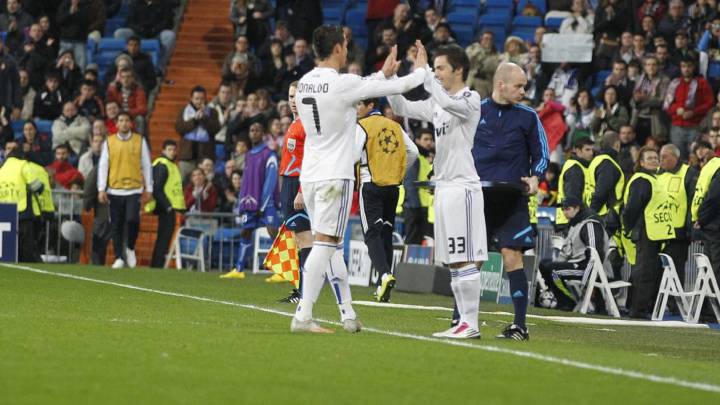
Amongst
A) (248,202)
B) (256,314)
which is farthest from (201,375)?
(248,202)

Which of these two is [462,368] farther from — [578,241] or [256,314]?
[578,241]

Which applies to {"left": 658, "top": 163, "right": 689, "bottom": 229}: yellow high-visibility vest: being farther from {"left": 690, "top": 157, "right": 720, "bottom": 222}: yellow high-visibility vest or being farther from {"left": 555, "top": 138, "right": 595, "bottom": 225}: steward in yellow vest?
{"left": 555, "top": 138, "right": 595, "bottom": 225}: steward in yellow vest

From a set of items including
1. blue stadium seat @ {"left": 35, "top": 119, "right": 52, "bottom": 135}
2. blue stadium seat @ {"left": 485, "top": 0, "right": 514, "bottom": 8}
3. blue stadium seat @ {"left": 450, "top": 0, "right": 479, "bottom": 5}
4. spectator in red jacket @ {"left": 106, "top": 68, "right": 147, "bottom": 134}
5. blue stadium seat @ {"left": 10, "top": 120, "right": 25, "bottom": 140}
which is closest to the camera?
spectator in red jacket @ {"left": 106, "top": 68, "right": 147, "bottom": 134}

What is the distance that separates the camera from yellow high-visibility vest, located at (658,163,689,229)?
17953 mm

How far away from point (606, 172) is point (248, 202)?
16.6 feet

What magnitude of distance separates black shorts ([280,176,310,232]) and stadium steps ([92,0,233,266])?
14.1 m

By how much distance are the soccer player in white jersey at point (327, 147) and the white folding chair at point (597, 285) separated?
7.48 m

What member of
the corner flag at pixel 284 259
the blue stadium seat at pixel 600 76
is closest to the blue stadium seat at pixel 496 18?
the blue stadium seat at pixel 600 76

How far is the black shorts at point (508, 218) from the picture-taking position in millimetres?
11500

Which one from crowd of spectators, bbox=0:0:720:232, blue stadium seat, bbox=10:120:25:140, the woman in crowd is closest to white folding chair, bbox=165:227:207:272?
crowd of spectators, bbox=0:0:720:232

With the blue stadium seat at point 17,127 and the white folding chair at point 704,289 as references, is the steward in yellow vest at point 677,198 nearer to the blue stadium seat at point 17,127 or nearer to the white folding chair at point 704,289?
the white folding chair at point 704,289

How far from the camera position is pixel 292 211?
601 inches

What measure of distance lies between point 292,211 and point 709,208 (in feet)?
16.7

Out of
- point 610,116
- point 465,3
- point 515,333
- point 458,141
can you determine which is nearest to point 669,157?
point 610,116
